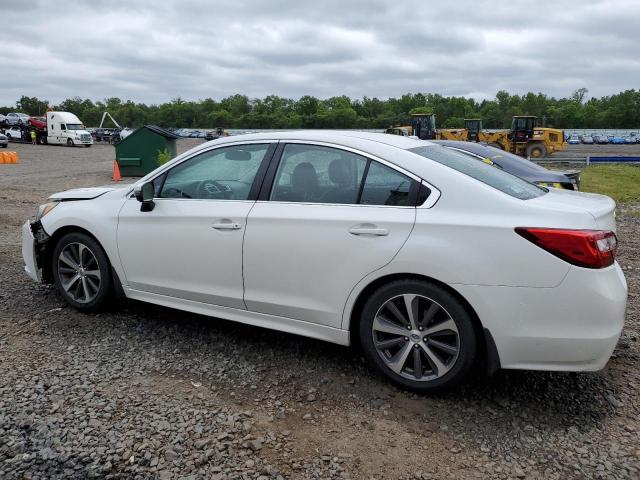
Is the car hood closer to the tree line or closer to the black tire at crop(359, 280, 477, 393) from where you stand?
the black tire at crop(359, 280, 477, 393)

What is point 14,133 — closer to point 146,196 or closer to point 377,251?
point 146,196

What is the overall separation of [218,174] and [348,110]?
111 m

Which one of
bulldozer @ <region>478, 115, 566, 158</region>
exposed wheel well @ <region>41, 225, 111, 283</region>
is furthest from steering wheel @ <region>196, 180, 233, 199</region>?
bulldozer @ <region>478, 115, 566, 158</region>

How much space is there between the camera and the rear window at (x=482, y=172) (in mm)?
3502

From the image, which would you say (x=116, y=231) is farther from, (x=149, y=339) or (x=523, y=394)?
(x=523, y=394)

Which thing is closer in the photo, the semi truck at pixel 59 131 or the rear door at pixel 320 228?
the rear door at pixel 320 228

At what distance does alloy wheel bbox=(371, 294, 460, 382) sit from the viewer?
328 cm

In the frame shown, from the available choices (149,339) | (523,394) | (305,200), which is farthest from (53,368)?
(523,394)

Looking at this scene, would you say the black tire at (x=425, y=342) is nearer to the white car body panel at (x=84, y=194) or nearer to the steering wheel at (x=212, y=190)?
the steering wheel at (x=212, y=190)

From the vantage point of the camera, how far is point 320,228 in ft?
11.6

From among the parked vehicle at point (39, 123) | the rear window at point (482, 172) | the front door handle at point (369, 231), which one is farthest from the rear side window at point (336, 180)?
the parked vehicle at point (39, 123)

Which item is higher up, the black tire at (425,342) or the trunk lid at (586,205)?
the trunk lid at (586,205)

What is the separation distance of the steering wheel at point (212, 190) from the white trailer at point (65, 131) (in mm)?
44836

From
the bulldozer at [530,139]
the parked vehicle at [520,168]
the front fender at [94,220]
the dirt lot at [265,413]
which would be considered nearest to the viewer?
the dirt lot at [265,413]
